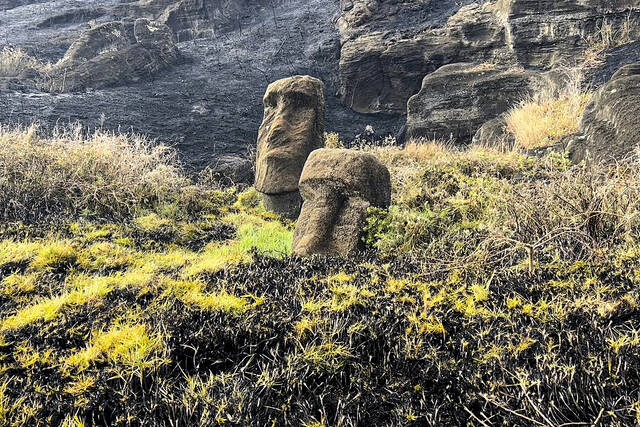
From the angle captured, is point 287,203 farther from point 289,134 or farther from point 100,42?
point 100,42

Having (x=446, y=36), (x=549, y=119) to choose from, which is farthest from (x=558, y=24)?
(x=549, y=119)

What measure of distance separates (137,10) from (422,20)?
15710mm

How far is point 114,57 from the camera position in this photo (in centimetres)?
1481

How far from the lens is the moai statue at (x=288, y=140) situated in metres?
6.00

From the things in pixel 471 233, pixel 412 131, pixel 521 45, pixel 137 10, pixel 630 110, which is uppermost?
pixel 137 10

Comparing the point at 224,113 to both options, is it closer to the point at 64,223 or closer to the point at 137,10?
the point at 64,223

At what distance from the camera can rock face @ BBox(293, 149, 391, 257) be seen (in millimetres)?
3770

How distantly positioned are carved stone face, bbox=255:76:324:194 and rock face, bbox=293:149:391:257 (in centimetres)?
178

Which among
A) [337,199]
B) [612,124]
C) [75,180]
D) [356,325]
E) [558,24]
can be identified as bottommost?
[75,180]

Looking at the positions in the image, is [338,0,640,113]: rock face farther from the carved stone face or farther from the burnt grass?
the burnt grass

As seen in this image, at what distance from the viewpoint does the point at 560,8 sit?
1188 cm

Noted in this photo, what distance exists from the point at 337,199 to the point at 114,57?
1458cm

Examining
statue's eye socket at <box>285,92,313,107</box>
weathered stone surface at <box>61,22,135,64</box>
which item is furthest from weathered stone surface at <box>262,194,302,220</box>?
weathered stone surface at <box>61,22,135,64</box>

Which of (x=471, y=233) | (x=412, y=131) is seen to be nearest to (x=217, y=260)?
(x=471, y=233)
